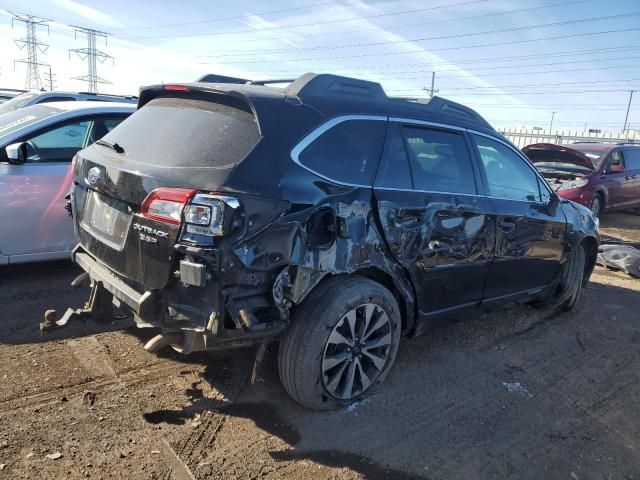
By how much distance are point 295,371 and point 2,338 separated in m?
2.35

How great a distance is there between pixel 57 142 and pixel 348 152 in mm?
3402

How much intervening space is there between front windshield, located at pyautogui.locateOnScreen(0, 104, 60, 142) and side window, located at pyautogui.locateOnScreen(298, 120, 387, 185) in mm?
3407

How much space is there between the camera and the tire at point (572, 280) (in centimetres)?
516

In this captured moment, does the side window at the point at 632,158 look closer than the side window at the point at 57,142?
No

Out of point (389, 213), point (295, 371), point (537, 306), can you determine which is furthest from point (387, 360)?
point (537, 306)

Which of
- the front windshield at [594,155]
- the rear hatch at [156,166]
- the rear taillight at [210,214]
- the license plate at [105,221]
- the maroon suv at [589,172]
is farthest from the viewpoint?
the front windshield at [594,155]

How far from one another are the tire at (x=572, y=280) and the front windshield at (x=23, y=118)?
5.27 meters

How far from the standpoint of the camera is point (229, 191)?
2.55 m

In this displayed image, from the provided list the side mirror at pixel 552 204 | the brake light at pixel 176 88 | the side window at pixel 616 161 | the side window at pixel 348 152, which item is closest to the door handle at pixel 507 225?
the side mirror at pixel 552 204

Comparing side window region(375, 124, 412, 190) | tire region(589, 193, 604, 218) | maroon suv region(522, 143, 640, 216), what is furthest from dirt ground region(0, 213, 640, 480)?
tire region(589, 193, 604, 218)

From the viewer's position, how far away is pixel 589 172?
10445 mm

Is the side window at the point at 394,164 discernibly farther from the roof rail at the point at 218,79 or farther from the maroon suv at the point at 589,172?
the maroon suv at the point at 589,172

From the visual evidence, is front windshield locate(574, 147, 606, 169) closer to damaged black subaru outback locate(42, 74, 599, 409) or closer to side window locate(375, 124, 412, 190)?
damaged black subaru outback locate(42, 74, 599, 409)

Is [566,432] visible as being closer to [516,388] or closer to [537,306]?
[516,388]
